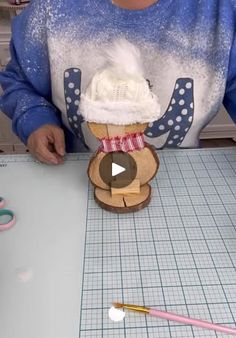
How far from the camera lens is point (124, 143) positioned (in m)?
0.54

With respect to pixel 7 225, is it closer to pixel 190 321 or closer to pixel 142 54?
pixel 190 321

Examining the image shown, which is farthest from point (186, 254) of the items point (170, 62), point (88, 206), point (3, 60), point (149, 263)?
point (3, 60)

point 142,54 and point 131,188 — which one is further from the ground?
point 142,54

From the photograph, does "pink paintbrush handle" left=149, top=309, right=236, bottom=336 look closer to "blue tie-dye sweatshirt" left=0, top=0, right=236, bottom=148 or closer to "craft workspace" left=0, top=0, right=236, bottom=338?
"craft workspace" left=0, top=0, right=236, bottom=338

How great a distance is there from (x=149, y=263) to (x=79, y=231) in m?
0.11

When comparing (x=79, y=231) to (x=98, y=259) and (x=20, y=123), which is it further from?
(x=20, y=123)

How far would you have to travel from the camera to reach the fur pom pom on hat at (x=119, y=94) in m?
0.48

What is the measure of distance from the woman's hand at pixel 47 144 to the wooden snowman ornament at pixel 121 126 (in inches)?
4.8

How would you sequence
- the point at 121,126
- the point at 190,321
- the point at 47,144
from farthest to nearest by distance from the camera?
the point at 47,144 → the point at 121,126 → the point at 190,321

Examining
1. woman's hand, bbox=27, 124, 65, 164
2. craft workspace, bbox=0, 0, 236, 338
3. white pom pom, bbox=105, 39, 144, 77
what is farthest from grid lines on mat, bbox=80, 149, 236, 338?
white pom pom, bbox=105, 39, 144, 77

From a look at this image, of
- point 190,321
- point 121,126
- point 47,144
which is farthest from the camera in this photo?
point 47,144

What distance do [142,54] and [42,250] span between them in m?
0.41
